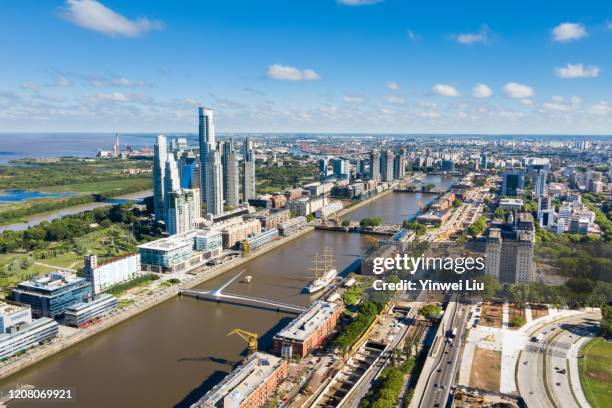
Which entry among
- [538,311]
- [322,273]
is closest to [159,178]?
[322,273]

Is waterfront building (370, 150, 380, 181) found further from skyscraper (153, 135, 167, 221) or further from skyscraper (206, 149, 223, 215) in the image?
skyscraper (153, 135, 167, 221)

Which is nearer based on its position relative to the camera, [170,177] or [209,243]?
[209,243]

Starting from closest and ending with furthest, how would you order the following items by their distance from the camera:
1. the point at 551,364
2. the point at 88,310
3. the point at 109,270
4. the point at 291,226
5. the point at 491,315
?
the point at 551,364
the point at 88,310
the point at 491,315
the point at 109,270
the point at 291,226

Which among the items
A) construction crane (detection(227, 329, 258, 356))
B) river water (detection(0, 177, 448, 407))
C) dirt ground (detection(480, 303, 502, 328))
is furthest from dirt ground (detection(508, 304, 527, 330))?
construction crane (detection(227, 329, 258, 356))

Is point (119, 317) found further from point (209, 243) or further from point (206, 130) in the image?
point (206, 130)

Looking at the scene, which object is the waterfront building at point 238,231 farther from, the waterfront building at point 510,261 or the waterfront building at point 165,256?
the waterfront building at point 510,261

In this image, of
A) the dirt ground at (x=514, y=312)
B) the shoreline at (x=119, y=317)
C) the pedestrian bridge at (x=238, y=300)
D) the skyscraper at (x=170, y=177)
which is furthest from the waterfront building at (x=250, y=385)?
the skyscraper at (x=170, y=177)
